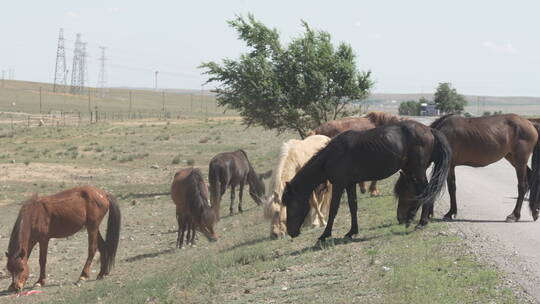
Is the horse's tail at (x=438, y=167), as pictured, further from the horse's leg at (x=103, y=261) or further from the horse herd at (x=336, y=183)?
the horse's leg at (x=103, y=261)

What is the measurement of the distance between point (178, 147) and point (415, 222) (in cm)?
3733

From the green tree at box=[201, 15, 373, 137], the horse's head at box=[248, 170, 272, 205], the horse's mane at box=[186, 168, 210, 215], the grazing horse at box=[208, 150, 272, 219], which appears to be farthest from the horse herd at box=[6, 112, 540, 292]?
the green tree at box=[201, 15, 373, 137]

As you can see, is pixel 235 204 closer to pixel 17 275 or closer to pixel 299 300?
pixel 17 275

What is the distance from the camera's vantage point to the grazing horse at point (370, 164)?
12773mm

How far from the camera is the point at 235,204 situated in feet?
80.0

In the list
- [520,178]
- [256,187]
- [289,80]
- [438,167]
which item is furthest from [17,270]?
[289,80]

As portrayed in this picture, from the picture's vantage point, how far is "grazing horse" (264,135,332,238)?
48.5 feet

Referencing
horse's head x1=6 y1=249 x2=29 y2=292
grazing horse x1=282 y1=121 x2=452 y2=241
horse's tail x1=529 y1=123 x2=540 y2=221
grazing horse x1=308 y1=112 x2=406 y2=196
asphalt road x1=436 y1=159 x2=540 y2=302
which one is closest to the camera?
asphalt road x1=436 y1=159 x2=540 y2=302

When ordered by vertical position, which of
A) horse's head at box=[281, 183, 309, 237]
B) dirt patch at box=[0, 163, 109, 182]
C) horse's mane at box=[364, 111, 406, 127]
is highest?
horse's mane at box=[364, 111, 406, 127]

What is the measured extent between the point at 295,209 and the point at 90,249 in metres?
4.46

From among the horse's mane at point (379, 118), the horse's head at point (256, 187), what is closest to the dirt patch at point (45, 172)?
the horse's head at point (256, 187)

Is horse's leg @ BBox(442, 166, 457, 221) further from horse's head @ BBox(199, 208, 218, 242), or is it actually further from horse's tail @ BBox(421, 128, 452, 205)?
horse's head @ BBox(199, 208, 218, 242)

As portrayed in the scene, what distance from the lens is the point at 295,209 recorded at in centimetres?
1321

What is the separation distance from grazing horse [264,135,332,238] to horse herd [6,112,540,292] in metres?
0.02
